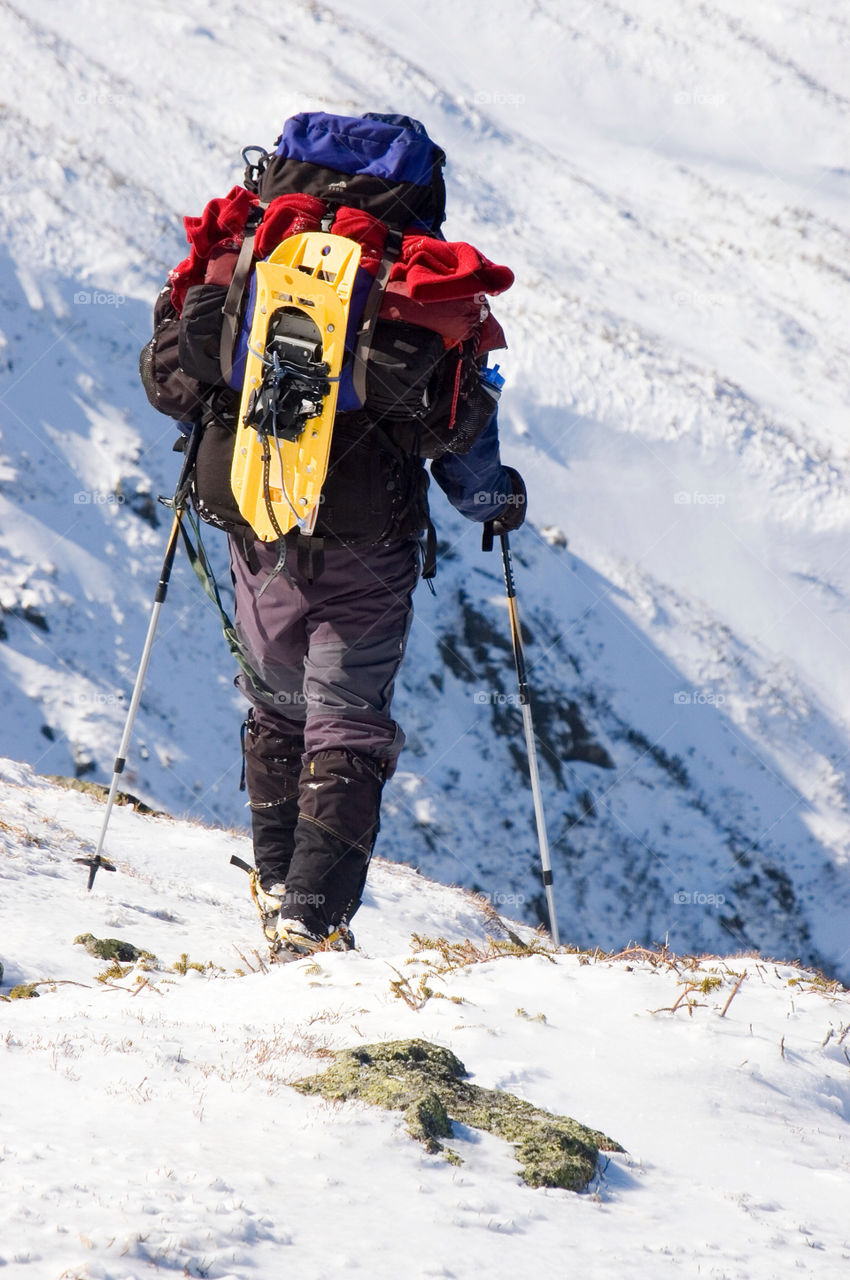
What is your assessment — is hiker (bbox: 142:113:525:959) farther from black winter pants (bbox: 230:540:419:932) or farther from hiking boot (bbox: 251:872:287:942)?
hiking boot (bbox: 251:872:287:942)

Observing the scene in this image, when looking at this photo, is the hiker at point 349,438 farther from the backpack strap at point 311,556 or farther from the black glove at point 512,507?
the black glove at point 512,507

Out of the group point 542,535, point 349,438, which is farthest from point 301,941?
point 542,535

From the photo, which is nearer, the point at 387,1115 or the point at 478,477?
the point at 387,1115

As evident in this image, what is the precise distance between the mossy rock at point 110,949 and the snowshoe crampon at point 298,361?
180 cm

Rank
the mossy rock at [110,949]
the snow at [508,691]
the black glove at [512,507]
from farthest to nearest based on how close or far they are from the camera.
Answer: the black glove at [512,507] < the mossy rock at [110,949] < the snow at [508,691]

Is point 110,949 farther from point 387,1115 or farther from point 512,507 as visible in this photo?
point 512,507

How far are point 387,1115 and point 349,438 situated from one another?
2602 mm

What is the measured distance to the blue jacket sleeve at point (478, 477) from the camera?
15.2 feet

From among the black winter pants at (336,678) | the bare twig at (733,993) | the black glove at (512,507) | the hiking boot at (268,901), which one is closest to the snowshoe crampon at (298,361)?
the black winter pants at (336,678)

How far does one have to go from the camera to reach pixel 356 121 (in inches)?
170

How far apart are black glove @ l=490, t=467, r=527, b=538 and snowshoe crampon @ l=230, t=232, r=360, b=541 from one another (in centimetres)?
116

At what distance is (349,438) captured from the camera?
4320 millimetres

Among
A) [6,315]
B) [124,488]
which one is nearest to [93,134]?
[6,315]

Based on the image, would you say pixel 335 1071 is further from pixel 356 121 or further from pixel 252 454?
pixel 356 121
